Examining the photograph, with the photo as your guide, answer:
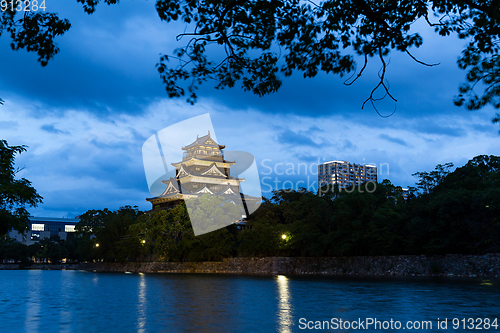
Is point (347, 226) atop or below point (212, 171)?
below

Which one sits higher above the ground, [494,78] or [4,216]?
[494,78]

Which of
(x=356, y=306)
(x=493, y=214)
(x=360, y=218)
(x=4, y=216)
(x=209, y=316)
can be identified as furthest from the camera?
(x=360, y=218)

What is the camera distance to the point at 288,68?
9.00 meters

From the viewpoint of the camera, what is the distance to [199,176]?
63219 millimetres

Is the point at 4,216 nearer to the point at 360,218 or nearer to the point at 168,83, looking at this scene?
the point at 168,83

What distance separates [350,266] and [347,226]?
3.08 metres

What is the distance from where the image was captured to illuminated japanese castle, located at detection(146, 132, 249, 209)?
61312mm

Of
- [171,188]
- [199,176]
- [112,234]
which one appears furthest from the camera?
[199,176]

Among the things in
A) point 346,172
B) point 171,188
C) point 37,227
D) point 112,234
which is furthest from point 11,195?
point 346,172

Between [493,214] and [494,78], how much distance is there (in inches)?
827

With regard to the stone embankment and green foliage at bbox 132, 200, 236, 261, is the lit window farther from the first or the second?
green foliage at bbox 132, 200, 236, 261

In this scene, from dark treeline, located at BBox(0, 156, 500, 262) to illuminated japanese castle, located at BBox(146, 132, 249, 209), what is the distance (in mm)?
7890

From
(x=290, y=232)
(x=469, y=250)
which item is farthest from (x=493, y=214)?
(x=290, y=232)

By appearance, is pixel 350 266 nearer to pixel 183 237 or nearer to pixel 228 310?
pixel 183 237
